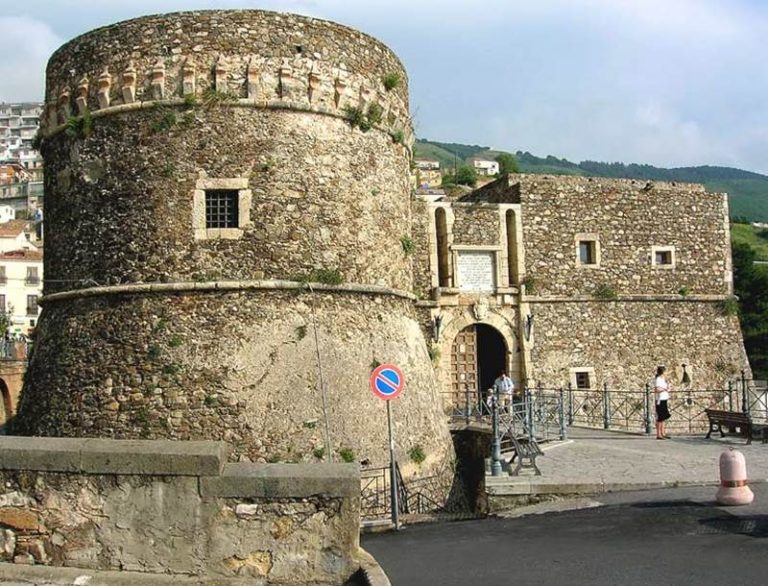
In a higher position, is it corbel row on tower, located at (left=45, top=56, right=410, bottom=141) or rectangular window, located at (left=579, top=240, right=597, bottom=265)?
corbel row on tower, located at (left=45, top=56, right=410, bottom=141)

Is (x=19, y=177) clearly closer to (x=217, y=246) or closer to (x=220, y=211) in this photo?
(x=220, y=211)

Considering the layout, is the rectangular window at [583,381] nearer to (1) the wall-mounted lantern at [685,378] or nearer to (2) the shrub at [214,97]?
(1) the wall-mounted lantern at [685,378]

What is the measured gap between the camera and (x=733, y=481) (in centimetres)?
1013

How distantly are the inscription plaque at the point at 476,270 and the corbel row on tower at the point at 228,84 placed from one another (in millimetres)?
8696

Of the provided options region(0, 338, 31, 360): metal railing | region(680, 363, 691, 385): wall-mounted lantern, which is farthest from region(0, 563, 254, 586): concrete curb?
region(0, 338, 31, 360): metal railing

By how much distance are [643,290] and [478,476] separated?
10.7 metres

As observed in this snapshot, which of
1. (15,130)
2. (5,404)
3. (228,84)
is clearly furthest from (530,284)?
(15,130)

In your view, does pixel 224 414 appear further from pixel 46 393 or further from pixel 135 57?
pixel 135 57

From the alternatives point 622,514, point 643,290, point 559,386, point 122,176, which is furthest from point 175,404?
point 643,290

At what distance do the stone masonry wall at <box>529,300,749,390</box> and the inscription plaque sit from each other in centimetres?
152

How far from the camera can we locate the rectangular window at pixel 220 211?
43.4 ft

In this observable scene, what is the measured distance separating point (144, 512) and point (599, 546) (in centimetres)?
493

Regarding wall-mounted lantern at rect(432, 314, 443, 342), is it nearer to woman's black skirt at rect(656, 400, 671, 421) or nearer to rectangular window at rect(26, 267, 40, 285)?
woman's black skirt at rect(656, 400, 671, 421)

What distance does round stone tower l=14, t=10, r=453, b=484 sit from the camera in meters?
12.6
